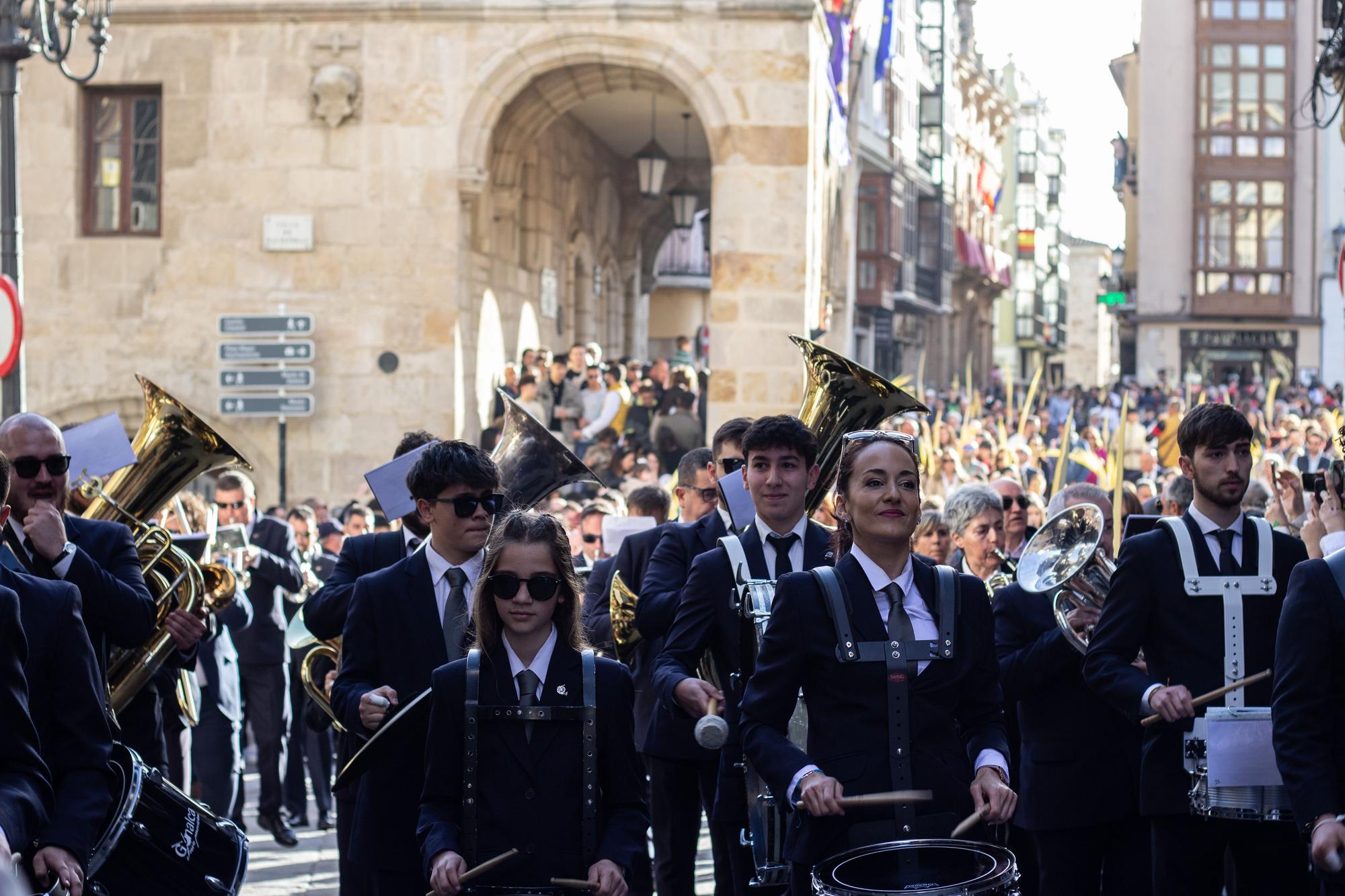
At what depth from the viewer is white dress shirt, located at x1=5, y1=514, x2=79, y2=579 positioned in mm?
5043

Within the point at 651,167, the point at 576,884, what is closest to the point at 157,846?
the point at 576,884

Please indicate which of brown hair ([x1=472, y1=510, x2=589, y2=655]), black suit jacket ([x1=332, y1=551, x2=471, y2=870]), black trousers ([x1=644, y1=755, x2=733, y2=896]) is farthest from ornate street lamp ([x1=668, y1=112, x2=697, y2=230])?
brown hair ([x1=472, y1=510, x2=589, y2=655])

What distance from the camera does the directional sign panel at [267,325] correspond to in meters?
17.7

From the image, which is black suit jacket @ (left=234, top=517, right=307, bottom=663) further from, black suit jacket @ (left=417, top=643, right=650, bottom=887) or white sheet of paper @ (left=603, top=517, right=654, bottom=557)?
black suit jacket @ (left=417, top=643, right=650, bottom=887)

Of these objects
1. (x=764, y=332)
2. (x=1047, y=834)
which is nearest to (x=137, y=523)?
(x=1047, y=834)

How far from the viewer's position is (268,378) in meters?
17.8

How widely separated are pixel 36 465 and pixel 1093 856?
3.37 m

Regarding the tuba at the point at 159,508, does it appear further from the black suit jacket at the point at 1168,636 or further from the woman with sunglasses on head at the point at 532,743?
the black suit jacket at the point at 1168,636

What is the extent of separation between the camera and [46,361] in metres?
18.1

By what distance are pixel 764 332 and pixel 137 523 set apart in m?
11.4

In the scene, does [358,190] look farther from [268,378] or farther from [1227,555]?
A: [1227,555]

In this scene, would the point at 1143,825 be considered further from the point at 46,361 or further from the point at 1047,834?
the point at 46,361

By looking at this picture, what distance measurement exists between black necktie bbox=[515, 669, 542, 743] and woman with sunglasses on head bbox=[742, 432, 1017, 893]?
482 mm

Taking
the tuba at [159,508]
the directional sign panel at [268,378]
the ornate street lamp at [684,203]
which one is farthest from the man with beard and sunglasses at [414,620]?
the ornate street lamp at [684,203]
